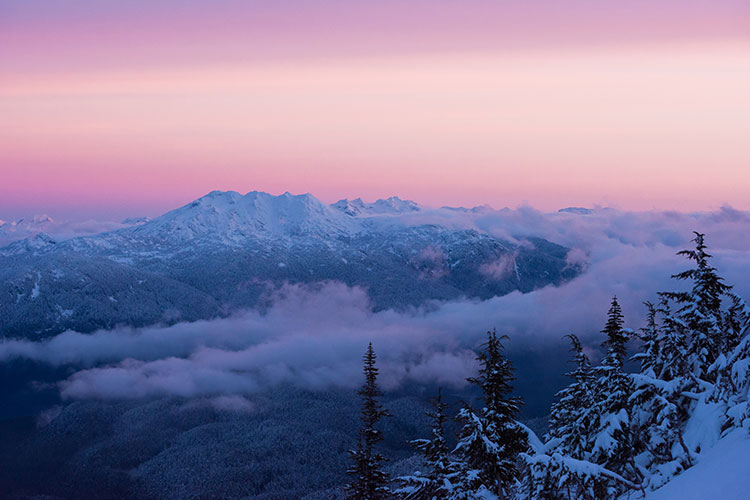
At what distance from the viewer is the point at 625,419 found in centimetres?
2086

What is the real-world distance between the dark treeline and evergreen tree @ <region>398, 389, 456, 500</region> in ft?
0.18

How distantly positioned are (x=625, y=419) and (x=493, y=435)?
8185 millimetres

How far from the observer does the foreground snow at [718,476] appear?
46.3 ft

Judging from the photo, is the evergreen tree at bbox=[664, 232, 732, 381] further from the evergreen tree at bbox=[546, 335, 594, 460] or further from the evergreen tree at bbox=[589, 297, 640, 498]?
the evergreen tree at bbox=[546, 335, 594, 460]

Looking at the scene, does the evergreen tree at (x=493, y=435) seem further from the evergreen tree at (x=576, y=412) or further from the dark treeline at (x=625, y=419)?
the evergreen tree at (x=576, y=412)

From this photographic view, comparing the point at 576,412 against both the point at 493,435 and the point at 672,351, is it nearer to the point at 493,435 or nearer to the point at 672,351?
the point at 493,435

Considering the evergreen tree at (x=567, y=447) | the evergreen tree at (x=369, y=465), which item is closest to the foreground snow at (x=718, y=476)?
the evergreen tree at (x=567, y=447)

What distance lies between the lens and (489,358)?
29.6 meters

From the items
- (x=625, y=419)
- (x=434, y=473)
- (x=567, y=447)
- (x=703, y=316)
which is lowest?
(x=434, y=473)

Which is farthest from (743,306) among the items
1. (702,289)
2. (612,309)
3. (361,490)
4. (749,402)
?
(361,490)

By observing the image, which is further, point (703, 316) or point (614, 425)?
point (703, 316)

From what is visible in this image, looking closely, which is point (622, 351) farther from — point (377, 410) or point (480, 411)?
point (377, 410)

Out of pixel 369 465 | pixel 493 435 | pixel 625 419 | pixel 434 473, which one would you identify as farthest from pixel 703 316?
pixel 369 465

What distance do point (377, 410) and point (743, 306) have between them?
21936 mm
